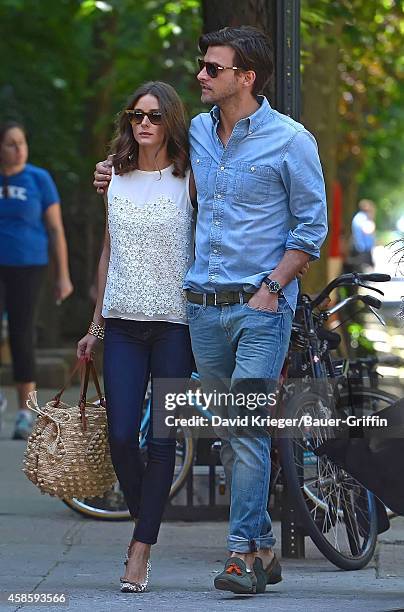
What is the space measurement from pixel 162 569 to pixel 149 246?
1.42m

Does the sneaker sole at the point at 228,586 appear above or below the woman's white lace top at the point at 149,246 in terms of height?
below

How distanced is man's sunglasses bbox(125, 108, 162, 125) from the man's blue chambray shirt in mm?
274

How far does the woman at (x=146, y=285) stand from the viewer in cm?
549

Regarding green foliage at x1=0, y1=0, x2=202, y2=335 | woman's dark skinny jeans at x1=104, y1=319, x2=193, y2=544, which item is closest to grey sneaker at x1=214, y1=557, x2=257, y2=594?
woman's dark skinny jeans at x1=104, y1=319, x2=193, y2=544

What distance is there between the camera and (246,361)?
5359 millimetres

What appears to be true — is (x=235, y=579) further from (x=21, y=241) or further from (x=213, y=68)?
(x=21, y=241)

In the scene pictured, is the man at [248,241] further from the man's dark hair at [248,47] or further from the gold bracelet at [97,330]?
the gold bracelet at [97,330]

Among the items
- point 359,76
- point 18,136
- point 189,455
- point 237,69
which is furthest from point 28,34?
point 237,69

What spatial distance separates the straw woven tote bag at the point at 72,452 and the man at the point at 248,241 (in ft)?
1.90

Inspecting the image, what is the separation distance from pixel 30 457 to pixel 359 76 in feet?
44.4

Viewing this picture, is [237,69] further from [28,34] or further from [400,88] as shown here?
[400,88]

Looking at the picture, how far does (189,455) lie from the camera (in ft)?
23.0

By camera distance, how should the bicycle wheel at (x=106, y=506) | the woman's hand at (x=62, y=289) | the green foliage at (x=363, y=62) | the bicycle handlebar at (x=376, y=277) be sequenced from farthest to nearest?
the green foliage at (x=363, y=62) → the woman's hand at (x=62, y=289) → the bicycle wheel at (x=106, y=506) → the bicycle handlebar at (x=376, y=277)

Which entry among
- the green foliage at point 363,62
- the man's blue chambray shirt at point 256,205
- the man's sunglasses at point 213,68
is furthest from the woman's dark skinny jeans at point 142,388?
the green foliage at point 363,62
